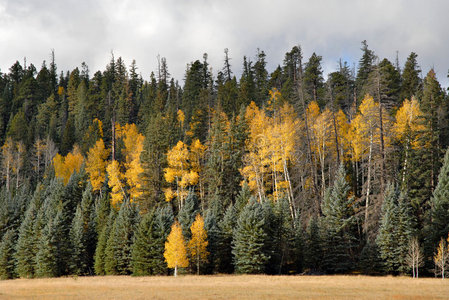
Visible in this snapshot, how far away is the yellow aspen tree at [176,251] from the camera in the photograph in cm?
3859

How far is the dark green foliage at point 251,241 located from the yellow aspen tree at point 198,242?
3.30 meters

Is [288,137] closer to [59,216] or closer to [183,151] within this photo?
[183,151]

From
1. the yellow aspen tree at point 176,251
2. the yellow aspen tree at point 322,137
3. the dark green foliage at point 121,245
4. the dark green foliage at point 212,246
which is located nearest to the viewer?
the yellow aspen tree at point 176,251

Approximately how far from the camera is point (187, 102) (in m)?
76.3

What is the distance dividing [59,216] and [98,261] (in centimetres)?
797

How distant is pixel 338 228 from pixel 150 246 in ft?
67.4

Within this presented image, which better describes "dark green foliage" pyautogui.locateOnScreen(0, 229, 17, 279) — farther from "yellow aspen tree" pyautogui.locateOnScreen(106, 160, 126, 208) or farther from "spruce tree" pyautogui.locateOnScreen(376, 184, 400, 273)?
"spruce tree" pyautogui.locateOnScreen(376, 184, 400, 273)

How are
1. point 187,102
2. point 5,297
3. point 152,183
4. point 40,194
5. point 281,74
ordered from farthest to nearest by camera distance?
point 281,74, point 187,102, point 40,194, point 152,183, point 5,297

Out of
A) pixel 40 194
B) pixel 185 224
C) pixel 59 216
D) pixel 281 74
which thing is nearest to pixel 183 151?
pixel 185 224

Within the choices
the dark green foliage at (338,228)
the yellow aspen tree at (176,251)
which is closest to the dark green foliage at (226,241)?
the yellow aspen tree at (176,251)

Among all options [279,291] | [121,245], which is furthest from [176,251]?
[279,291]

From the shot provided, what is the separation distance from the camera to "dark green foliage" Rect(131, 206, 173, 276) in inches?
1626

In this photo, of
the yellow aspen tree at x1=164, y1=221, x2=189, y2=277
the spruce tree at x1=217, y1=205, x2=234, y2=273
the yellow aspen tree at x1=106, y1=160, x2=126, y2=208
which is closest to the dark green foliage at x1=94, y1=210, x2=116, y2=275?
the yellow aspen tree at x1=106, y1=160, x2=126, y2=208

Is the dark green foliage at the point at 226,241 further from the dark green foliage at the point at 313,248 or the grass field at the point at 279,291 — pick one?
the grass field at the point at 279,291
